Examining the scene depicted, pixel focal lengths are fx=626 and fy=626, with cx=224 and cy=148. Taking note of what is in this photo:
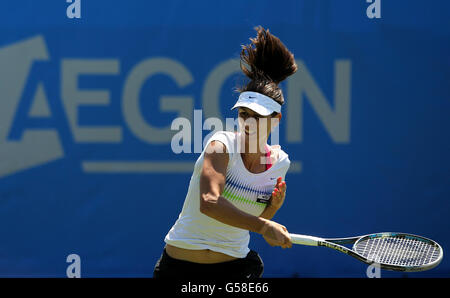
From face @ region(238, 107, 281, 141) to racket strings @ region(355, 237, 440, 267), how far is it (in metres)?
0.65

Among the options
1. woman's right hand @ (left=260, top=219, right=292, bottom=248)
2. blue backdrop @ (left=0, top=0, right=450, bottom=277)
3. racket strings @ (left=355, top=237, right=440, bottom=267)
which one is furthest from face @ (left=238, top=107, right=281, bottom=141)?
blue backdrop @ (left=0, top=0, right=450, bottom=277)

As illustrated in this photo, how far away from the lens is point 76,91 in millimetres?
3943

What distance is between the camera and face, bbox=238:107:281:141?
2.29 m

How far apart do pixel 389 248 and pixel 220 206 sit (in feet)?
2.84

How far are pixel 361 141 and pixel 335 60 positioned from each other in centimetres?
54

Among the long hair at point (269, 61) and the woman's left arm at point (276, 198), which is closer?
the woman's left arm at point (276, 198)

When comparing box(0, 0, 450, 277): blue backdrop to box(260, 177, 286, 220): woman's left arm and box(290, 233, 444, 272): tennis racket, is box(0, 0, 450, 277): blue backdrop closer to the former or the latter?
box(290, 233, 444, 272): tennis racket

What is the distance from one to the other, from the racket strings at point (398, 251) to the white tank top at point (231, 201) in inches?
19.5

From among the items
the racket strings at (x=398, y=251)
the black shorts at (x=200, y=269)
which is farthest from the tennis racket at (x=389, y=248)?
the black shorts at (x=200, y=269)

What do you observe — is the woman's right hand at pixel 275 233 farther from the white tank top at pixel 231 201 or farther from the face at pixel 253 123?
the face at pixel 253 123

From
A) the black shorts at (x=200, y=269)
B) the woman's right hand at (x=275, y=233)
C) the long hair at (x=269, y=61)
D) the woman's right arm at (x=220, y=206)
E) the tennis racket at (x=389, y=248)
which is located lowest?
the black shorts at (x=200, y=269)

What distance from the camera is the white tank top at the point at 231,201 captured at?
2.31 meters
